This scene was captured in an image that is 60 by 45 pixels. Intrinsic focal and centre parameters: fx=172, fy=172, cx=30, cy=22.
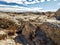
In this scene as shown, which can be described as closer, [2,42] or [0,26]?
[2,42]

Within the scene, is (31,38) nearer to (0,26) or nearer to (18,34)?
(18,34)

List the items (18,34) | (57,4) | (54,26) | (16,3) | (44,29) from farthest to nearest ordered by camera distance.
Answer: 1. (16,3)
2. (57,4)
3. (18,34)
4. (44,29)
5. (54,26)

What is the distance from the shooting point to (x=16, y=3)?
43.6 feet

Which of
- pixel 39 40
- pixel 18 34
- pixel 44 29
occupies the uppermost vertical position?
pixel 44 29

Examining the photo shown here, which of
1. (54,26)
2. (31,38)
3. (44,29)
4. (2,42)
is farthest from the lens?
(2,42)

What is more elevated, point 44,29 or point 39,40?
point 44,29

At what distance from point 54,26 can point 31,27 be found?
4.88 ft

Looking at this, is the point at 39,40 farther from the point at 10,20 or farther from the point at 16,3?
the point at 16,3

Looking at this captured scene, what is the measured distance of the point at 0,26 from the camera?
7473 millimetres

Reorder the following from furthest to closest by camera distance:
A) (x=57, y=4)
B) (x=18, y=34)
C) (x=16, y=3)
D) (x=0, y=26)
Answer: (x=16, y=3) → (x=57, y=4) → (x=0, y=26) → (x=18, y=34)

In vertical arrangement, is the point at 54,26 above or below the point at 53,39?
above

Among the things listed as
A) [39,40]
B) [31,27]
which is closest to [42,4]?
[31,27]

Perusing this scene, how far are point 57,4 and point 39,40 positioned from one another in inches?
299

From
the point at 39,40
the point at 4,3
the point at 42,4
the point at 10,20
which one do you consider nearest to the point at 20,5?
the point at 4,3
